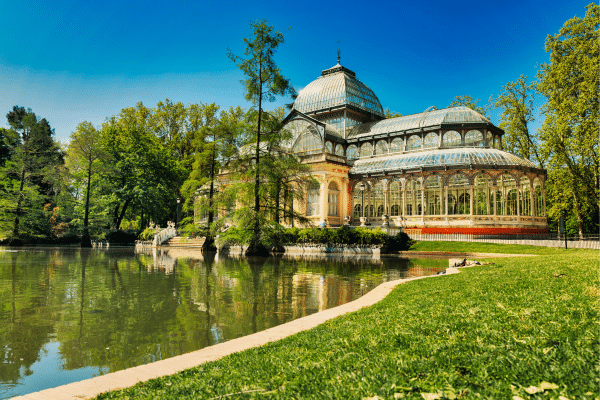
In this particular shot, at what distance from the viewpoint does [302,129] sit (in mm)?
43656

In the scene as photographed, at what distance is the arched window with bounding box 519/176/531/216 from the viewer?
35906 mm

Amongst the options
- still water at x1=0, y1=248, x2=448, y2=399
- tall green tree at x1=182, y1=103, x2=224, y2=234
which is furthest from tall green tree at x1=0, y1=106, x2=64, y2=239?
still water at x1=0, y1=248, x2=448, y2=399

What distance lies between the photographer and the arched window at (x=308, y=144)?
138 feet

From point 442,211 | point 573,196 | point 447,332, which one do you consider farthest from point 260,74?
point 573,196

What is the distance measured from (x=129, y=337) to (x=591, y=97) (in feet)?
111

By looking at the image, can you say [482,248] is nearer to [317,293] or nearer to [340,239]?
[340,239]

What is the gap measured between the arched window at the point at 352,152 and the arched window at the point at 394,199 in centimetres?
645

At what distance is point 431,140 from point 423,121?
225 centimetres

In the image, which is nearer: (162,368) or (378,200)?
(162,368)

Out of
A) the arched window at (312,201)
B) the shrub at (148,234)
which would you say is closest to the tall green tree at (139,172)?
the shrub at (148,234)

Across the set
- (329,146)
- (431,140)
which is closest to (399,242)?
(431,140)

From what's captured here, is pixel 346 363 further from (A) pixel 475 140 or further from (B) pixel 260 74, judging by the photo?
(A) pixel 475 140

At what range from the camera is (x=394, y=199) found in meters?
40.2

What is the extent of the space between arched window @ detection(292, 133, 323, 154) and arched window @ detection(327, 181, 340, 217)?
4.67m
